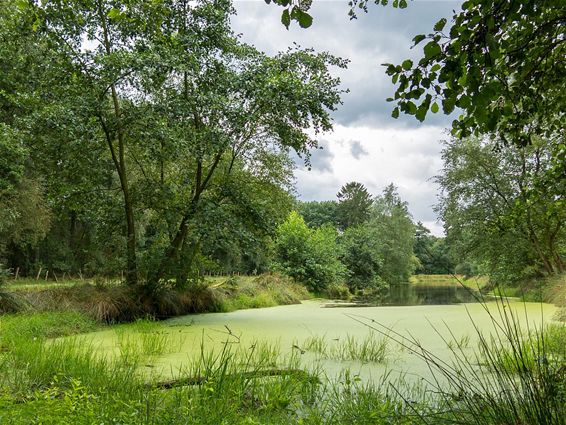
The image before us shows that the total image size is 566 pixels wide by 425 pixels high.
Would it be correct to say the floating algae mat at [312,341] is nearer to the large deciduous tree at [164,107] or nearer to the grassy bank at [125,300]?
the grassy bank at [125,300]

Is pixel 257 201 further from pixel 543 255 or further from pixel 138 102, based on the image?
pixel 543 255

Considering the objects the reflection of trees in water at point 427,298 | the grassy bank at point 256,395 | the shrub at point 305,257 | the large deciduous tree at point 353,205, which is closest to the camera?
the grassy bank at point 256,395

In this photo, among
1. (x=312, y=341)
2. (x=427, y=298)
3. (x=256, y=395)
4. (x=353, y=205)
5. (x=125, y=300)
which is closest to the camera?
(x=256, y=395)

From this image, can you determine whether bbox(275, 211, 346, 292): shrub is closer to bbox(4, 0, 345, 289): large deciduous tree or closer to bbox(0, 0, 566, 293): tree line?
bbox(0, 0, 566, 293): tree line

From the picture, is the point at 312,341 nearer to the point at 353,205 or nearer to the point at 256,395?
the point at 256,395

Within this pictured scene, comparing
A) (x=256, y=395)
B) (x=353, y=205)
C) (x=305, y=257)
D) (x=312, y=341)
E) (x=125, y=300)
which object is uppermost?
(x=353, y=205)

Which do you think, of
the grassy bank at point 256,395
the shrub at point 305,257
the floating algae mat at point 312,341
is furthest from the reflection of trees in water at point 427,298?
the grassy bank at point 256,395

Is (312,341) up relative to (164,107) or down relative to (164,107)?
down

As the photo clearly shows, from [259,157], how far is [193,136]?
3.35 m

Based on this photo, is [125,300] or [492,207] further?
[492,207]

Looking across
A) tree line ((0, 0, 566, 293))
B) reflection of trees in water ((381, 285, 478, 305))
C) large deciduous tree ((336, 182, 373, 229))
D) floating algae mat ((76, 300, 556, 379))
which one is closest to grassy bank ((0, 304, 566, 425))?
floating algae mat ((76, 300, 556, 379))

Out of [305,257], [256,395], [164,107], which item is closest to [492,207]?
[305,257]

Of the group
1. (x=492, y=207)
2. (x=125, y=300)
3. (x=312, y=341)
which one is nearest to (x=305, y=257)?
(x=492, y=207)

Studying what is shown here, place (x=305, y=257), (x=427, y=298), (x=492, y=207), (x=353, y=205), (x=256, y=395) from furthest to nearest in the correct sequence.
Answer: (x=353, y=205), (x=427, y=298), (x=305, y=257), (x=492, y=207), (x=256, y=395)
